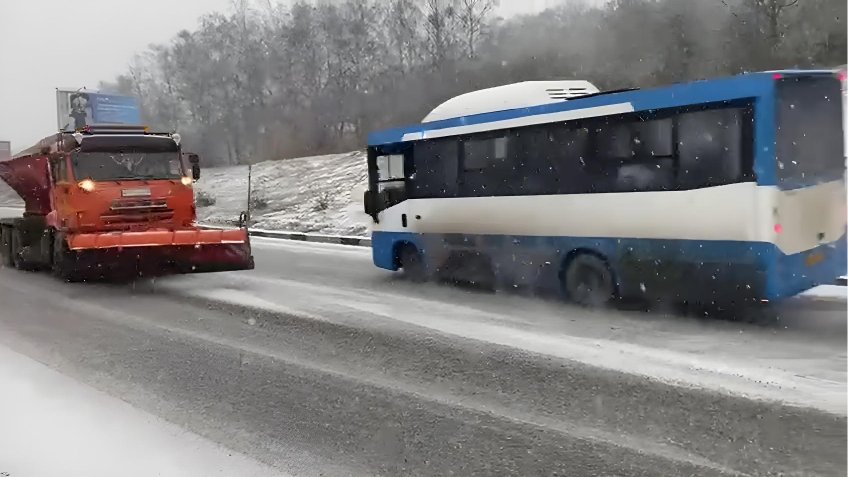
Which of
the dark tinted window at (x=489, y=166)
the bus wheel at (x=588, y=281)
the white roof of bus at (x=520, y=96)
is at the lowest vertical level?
the bus wheel at (x=588, y=281)

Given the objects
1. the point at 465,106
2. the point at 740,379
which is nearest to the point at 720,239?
the point at 740,379

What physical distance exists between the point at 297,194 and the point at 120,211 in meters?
18.5

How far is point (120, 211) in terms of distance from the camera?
42.0 ft

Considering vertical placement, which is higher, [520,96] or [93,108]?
[93,108]

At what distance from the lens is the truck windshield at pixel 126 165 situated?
42.2ft

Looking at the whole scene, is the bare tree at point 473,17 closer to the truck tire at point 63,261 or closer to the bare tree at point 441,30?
the bare tree at point 441,30

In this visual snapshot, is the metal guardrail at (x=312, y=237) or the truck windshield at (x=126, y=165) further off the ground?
the truck windshield at (x=126, y=165)

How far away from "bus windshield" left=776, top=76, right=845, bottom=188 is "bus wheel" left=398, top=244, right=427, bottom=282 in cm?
615

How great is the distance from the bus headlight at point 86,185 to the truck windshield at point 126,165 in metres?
0.09

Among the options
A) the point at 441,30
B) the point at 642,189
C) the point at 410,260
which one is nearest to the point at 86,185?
the point at 410,260

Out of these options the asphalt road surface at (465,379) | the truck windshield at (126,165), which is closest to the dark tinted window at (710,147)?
the asphalt road surface at (465,379)

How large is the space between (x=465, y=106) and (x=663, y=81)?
8.88 m

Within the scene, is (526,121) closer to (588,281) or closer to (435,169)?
(435,169)

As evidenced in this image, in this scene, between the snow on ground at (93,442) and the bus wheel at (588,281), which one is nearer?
the snow on ground at (93,442)
